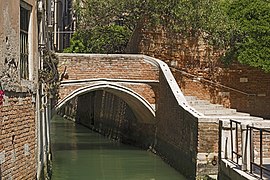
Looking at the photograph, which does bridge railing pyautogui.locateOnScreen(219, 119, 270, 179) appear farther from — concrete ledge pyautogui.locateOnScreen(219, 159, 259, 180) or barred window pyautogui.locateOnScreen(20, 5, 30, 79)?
barred window pyautogui.locateOnScreen(20, 5, 30, 79)

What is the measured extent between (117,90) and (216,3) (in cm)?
392

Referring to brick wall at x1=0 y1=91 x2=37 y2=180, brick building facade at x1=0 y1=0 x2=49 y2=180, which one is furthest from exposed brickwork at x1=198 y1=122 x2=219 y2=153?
brick wall at x1=0 y1=91 x2=37 y2=180

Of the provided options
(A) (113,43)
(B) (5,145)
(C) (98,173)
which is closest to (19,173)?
(B) (5,145)

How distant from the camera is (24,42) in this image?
10.1m

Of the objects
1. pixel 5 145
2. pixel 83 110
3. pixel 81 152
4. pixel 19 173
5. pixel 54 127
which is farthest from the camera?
pixel 83 110

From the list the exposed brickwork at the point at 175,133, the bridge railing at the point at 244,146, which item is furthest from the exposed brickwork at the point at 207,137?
the bridge railing at the point at 244,146

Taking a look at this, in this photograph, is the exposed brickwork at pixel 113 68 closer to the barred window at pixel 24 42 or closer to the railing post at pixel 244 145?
the barred window at pixel 24 42

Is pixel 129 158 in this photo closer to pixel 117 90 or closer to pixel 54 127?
pixel 117 90

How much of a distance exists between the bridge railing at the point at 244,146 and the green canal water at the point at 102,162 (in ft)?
10.5

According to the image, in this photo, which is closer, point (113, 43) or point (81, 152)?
point (81, 152)

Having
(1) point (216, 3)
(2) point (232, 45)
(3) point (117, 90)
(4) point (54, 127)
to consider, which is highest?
(1) point (216, 3)

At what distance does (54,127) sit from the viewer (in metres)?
29.4

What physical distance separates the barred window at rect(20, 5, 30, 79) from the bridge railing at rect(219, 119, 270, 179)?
359 centimetres

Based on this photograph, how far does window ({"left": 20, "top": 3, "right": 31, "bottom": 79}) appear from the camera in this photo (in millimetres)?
9828
